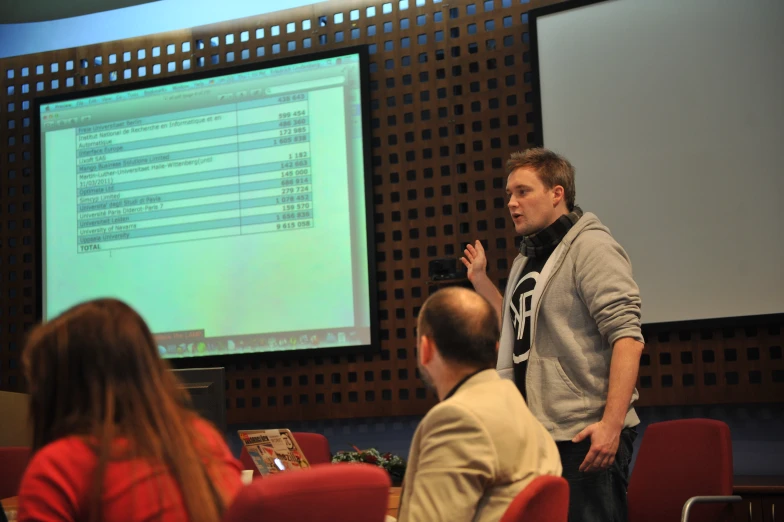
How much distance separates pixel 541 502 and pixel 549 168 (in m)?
1.45

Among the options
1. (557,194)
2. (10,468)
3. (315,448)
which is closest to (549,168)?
(557,194)

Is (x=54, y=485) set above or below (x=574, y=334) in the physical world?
below

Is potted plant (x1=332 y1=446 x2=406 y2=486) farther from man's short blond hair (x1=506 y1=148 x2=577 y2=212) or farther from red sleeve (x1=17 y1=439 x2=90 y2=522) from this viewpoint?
red sleeve (x1=17 y1=439 x2=90 y2=522)

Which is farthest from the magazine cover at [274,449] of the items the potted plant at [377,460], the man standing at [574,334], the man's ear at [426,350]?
the man's ear at [426,350]

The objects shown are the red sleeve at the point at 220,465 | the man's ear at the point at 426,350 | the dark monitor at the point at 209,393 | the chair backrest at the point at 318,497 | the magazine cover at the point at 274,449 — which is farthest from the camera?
the dark monitor at the point at 209,393

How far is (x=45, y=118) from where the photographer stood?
5.11 m

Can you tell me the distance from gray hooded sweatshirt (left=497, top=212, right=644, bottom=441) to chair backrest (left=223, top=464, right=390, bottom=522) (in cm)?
143

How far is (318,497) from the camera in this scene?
114cm

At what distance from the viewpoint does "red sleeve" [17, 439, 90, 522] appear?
3.81 ft

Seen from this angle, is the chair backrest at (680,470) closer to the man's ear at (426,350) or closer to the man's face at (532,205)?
the man's face at (532,205)

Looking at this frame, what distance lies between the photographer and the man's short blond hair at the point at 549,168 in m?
2.78

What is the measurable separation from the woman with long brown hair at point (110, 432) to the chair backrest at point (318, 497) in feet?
0.49

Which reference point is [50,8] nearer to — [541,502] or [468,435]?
[468,435]

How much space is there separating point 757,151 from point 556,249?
164 cm
